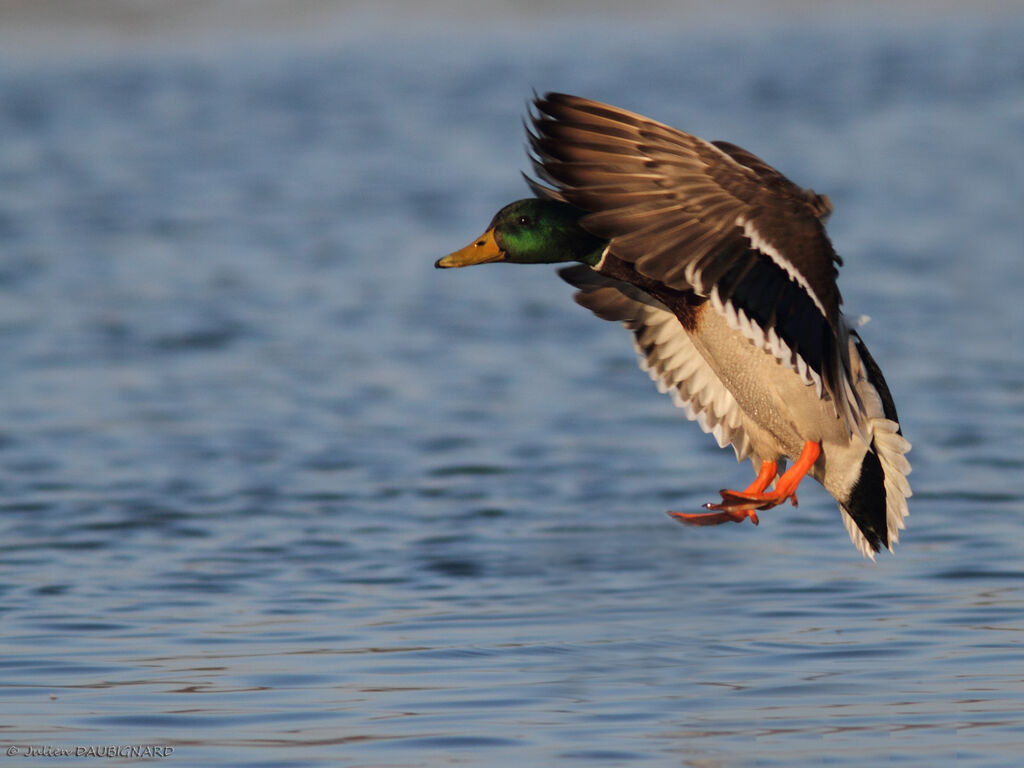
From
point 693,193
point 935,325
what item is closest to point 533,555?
point 693,193

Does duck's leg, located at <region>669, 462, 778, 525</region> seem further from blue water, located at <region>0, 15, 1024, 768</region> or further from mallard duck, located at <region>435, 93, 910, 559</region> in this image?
blue water, located at <region>0, 15, 1024, 768</region>

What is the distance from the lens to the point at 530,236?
6.64 m

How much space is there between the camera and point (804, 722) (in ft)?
21.9

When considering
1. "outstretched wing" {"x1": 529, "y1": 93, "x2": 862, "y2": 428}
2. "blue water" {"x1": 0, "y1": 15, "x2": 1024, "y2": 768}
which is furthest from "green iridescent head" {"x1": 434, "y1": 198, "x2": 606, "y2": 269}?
"blue water" {"x1": 0, "y1": 15, "x2": 1024, "y2": 768}

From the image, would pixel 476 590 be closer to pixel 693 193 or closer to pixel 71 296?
pixel 693 193

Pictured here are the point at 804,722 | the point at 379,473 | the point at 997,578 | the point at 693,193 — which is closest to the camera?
the point at 693,193

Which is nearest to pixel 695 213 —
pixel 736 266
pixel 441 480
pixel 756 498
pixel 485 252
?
pixel 736 266

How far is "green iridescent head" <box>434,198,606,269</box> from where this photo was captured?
6.64 m

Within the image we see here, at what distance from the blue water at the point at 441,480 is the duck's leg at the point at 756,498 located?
0.76 metres

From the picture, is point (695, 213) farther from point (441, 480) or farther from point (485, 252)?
point (441, 480)

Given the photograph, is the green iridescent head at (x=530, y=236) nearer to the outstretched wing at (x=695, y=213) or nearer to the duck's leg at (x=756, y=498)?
the outstretched wing at (x=695, y=213)

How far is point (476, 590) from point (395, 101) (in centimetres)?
2178

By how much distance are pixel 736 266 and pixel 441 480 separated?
573 centimetres

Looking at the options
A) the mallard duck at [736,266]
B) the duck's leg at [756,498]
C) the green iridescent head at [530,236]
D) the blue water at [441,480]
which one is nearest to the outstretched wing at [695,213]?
the mallard duck at [736,266]
